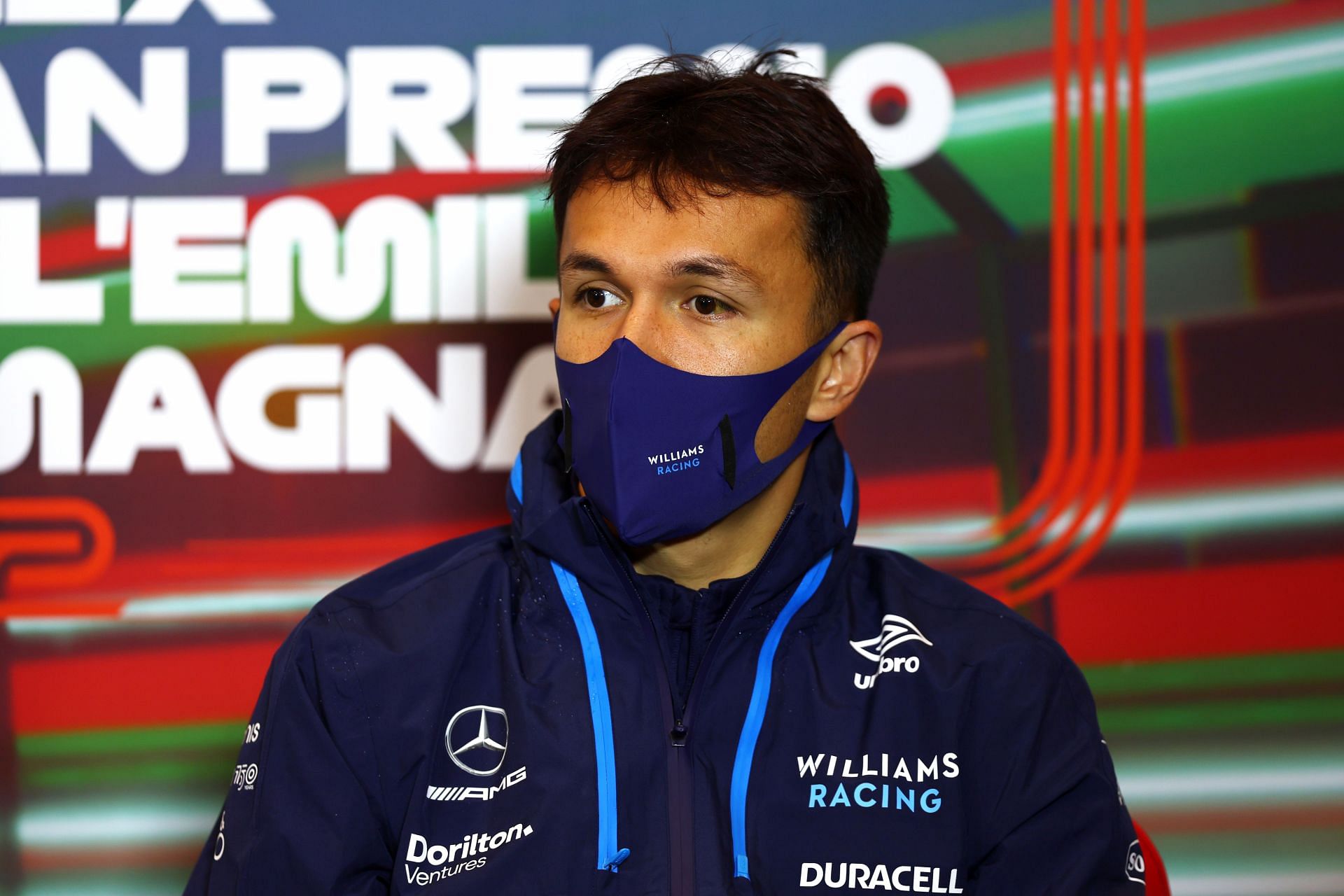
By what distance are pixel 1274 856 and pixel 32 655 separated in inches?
84.1

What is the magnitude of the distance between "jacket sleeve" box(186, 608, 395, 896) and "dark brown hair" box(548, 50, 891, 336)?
60 centimetres

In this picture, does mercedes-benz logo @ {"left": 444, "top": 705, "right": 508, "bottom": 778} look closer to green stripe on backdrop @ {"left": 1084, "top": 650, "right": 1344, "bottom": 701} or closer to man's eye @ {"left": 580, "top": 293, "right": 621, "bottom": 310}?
man's eye @ {"left": 580, "top": 293, "right": 621, "bottom": 310}

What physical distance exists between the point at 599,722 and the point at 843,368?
53cm

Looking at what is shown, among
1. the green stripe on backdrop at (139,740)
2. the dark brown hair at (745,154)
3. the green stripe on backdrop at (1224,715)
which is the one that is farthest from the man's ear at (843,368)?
the green stripe on backdrop at (139,740)

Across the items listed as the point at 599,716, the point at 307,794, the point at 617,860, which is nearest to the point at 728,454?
the point at 599,716

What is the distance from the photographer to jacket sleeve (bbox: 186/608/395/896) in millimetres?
1286

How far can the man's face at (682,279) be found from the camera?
4.59 ft

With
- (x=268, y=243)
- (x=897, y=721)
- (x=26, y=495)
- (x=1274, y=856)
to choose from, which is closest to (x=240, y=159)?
(x=268, y=243)

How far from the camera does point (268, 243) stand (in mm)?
2193

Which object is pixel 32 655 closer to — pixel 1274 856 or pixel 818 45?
pixel 818 45

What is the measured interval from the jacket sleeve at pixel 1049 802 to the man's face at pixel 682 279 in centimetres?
47

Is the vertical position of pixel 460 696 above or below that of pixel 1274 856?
above

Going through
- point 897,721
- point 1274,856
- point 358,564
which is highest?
point 358,564

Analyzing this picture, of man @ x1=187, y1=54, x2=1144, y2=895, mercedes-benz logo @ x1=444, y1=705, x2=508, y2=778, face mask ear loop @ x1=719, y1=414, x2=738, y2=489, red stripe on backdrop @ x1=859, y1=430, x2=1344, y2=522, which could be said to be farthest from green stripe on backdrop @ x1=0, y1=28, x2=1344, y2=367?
mercedes-benz logo @ x1=444, y1=705, x2=508, y2=778
